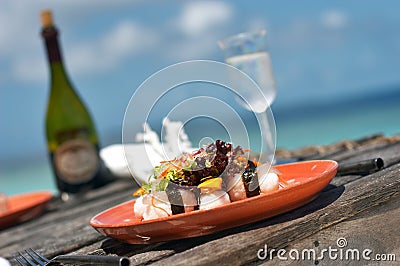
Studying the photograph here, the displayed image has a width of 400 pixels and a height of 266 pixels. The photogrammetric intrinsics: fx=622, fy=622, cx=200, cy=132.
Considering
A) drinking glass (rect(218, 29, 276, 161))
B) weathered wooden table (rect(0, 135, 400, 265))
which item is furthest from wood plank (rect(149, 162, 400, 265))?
drinking glass (rect(218, 29, 276, 161))

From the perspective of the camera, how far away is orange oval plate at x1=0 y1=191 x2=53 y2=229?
6.07 feet

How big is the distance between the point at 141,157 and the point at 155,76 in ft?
1.44

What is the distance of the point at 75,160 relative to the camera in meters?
2.34

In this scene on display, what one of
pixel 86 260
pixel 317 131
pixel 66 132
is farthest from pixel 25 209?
pixel 317 131

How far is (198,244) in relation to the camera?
97 cm

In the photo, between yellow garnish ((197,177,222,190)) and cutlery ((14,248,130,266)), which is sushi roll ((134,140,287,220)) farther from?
cutlery ((14,248,130,266))

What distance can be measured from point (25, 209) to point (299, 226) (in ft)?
3.71

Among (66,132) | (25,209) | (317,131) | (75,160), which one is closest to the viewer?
(25,209)

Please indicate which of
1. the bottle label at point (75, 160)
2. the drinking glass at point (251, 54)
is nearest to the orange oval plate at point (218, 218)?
the drinking glass at point (251, 54)

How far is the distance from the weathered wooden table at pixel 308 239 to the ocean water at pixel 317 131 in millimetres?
10287

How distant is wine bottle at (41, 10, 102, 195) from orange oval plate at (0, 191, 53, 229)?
0.73 ft

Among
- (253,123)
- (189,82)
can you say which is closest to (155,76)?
(189,82)

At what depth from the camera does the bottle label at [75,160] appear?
2.33m

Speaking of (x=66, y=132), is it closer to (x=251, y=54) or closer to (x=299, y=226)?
(x=251, y=54)
